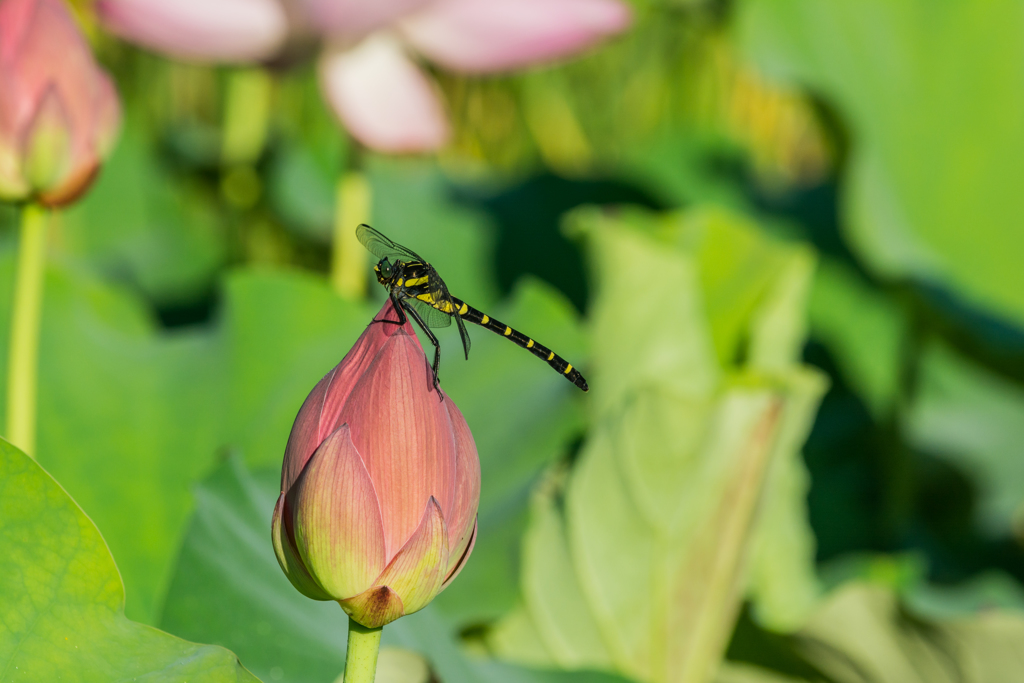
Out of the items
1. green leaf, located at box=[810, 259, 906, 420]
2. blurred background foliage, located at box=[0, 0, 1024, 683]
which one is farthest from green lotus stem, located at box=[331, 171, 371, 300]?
green leaf, located at box=[810, 259, 906, 420]

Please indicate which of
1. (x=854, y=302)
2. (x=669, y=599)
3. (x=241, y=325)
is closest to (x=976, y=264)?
(x=854, y=302)

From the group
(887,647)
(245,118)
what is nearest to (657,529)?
(887,647)

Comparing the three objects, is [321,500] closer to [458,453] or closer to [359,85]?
[458,453]

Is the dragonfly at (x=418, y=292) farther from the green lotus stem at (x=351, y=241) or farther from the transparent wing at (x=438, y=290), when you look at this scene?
the green lotus stem at (x=351, y=241)

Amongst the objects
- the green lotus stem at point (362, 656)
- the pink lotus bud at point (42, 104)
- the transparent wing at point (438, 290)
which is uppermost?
the pink lotus bud at point (42, 104)

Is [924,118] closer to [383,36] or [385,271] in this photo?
[383,36]

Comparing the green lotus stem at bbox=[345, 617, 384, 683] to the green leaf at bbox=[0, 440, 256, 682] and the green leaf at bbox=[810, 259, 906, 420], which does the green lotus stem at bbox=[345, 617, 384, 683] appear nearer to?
the green leaf at bbox=[0, 440, 256, 682]

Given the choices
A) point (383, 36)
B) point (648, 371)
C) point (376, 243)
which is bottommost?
point (648, 371)

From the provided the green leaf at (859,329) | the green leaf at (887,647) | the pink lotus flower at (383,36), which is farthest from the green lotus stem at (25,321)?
the green leaf at (859,329)
